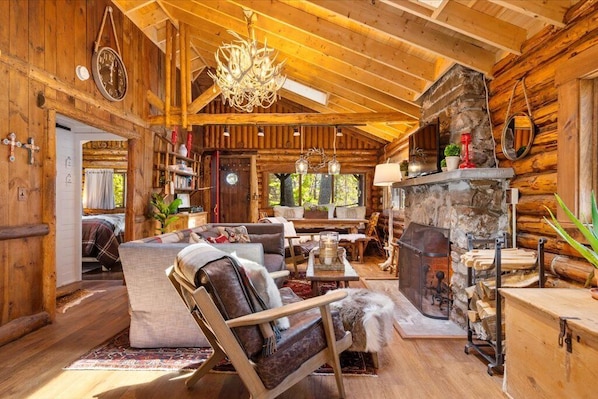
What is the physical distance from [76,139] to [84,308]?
8.81 ft

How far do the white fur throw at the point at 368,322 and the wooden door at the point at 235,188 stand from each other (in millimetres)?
7043

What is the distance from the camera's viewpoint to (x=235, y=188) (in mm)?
9523

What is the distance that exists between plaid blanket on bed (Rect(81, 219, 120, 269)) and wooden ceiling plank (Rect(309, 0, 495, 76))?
4.72 m

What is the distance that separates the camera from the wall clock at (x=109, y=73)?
447 centimetres

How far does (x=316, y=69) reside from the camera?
570 centimetres

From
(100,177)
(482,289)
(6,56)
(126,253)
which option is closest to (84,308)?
(126,253)

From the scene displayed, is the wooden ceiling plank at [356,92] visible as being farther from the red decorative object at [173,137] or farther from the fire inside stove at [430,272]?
the red decorative object at [173,137]

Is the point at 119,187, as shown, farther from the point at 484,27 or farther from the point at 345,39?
the point at 484,27

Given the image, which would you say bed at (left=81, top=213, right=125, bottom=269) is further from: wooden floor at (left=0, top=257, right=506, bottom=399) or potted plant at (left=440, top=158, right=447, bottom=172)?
potted plant at (left=440, top=158, right=447, bottom=172)

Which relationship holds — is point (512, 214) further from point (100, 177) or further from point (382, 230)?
point (100, 177)

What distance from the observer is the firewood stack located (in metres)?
2.50

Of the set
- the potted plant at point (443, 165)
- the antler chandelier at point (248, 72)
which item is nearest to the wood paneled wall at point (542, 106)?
the potted plant at point (443, 165)

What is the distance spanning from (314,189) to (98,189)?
18.6ft

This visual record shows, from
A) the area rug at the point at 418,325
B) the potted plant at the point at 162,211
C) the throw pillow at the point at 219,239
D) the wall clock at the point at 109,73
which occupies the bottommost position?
the area rug at the point at 418,325
